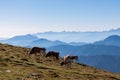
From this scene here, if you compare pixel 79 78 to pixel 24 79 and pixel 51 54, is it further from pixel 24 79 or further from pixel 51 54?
pixel 51 54

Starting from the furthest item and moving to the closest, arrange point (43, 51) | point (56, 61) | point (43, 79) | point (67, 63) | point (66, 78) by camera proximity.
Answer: point (43, 51), point (56, 61), point (67, 63), point (66, 78), point (43, 79)

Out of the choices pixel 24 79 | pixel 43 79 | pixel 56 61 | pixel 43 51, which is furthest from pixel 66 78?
pixel 43 51

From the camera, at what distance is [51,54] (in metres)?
58.8

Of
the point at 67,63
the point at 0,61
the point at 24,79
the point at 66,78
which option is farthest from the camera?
the point at 67,63

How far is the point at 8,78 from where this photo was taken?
96.6ft

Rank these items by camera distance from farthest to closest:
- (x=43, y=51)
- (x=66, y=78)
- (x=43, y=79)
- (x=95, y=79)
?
(x=43, y=51), (x=95, y=79), (x=66, y=78), (x=43, y=79)

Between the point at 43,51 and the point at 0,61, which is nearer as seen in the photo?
the point at 0,61

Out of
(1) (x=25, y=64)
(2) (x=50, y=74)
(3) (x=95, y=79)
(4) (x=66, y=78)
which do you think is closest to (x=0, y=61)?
(1) (x=25, y=64)

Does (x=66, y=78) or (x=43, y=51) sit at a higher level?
(x=43, y=51)

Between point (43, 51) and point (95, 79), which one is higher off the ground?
point (43, 51)

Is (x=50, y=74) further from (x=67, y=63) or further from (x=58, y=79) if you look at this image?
(x=67, y=63)

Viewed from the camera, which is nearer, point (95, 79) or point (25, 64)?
point (95, 79)

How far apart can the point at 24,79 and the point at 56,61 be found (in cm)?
2801

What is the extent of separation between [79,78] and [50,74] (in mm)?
4292
